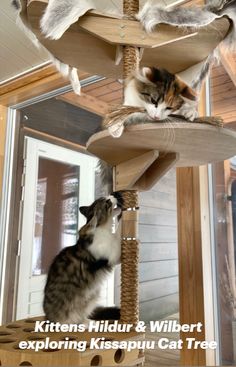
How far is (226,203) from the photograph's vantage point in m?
1.39

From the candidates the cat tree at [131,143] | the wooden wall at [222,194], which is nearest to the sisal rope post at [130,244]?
the cat tree at [131,143]

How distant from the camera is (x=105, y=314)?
112 centimetres

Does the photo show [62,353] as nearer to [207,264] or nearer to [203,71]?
[207,264]

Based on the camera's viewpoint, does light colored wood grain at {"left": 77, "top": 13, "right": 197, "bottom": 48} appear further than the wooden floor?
No

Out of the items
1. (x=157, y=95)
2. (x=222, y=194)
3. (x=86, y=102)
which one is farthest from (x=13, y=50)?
(x=222, y=194)

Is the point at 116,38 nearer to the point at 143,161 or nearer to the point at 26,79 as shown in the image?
the point at 143,161

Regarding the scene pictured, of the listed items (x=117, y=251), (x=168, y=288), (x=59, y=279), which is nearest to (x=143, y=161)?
(x=117, y=251)

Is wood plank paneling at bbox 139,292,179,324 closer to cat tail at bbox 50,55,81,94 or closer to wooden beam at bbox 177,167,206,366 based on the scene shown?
wooden beam at bbox 177,167,206,366

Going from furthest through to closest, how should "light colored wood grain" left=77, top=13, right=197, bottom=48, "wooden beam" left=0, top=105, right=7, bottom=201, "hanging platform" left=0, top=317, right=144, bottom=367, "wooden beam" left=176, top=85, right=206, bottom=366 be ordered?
"wooden beam" left=0, top=105, right=7, bottom=201, "wooden beam" left=176, top=85, right=206, bottom=366, "light colored wood grain" left=77, top=13, right=197, bottom=48, "hanging platform" left=0, top=317, right=144, bottom=367

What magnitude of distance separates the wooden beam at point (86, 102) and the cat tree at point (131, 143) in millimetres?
1131

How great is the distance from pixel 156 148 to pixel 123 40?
0.32 meters

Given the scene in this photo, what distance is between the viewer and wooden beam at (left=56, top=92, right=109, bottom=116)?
223 centimetres

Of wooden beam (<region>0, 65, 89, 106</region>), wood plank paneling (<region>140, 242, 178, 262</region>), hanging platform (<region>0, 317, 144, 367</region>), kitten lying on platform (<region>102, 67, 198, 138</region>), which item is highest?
wooden beam (<region>0, 65, 89, 106</region>)

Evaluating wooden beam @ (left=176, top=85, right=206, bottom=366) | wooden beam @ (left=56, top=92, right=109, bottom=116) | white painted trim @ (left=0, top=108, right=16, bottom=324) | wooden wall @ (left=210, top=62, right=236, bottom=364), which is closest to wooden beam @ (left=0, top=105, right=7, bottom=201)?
white painted trim @ (left=0, top=108, right=16, bottom=324)
